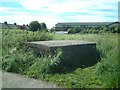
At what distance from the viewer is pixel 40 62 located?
798 cm

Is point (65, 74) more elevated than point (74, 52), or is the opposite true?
point (74, 52)


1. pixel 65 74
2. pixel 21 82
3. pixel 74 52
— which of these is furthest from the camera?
pixel 74 52

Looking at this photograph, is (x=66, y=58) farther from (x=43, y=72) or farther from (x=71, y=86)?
(x=71, y=86)

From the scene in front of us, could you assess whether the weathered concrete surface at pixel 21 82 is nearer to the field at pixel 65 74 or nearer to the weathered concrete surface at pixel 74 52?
the field at pixel 65 74

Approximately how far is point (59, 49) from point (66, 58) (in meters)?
0.53

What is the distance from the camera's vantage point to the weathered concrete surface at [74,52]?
854cm

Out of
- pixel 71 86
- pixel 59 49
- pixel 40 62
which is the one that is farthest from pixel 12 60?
pixel 71 86

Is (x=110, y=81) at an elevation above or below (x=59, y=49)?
below

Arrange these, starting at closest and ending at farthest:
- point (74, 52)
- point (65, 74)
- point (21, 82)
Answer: point (21, 82) < point (65, 74) < point (74, 52)

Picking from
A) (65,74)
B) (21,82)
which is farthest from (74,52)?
(21,82)

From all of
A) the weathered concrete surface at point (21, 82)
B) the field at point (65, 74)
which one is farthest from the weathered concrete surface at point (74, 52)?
the weathered concrete surface at point (21, 82)

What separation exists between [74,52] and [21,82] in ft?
9.21

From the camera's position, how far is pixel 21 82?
6820mm

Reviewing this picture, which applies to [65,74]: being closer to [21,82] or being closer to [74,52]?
[21,82]
